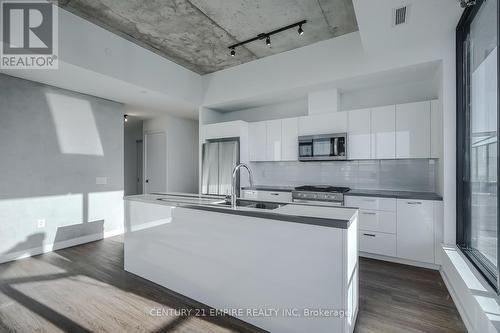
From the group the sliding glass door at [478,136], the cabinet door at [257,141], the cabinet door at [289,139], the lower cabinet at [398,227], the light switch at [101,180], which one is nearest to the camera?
the sliding glass door at [478,136]

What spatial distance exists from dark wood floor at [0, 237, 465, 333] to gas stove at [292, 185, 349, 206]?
0.91 meters

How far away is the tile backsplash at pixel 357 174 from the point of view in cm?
364

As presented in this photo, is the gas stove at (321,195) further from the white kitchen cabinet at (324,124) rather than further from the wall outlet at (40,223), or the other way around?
the wall outlet at (40,223)

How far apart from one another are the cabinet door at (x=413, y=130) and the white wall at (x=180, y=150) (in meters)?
4.78

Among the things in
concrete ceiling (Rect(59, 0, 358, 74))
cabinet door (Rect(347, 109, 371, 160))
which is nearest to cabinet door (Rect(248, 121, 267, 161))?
concrete ceiling (Rect(59, 0, 358, 74))

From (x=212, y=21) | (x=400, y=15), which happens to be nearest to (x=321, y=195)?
(x=400, y=15)

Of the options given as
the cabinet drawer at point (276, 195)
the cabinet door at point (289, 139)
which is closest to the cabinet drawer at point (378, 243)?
the cabinet drawer at point (276, 195)

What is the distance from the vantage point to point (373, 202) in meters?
3.37

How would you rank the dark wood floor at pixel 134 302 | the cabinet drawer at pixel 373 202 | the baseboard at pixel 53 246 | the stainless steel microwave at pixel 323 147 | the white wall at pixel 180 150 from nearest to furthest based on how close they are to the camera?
1. the dark wood floor at pixel 134 302
2. the cabinet drawer at pixel 373 202
3. the baseboard at pixel 53 246
4. the stainless steel microwave at pixel 323 147
5. the white wall at pixel 180 150

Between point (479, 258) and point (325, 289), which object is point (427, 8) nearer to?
point (479, 258)

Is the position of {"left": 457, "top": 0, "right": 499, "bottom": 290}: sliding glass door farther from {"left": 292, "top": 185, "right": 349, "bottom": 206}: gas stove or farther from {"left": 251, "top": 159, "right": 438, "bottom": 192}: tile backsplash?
{"left": 292, "top": 185, "right": 349, "bottom": 206}: gas stove

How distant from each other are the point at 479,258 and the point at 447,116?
5.09 ft

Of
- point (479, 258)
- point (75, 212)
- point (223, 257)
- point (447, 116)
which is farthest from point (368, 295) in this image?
point (75, 212)

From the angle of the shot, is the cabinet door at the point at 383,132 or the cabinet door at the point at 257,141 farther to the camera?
the cabinet door at the point at 257,141
